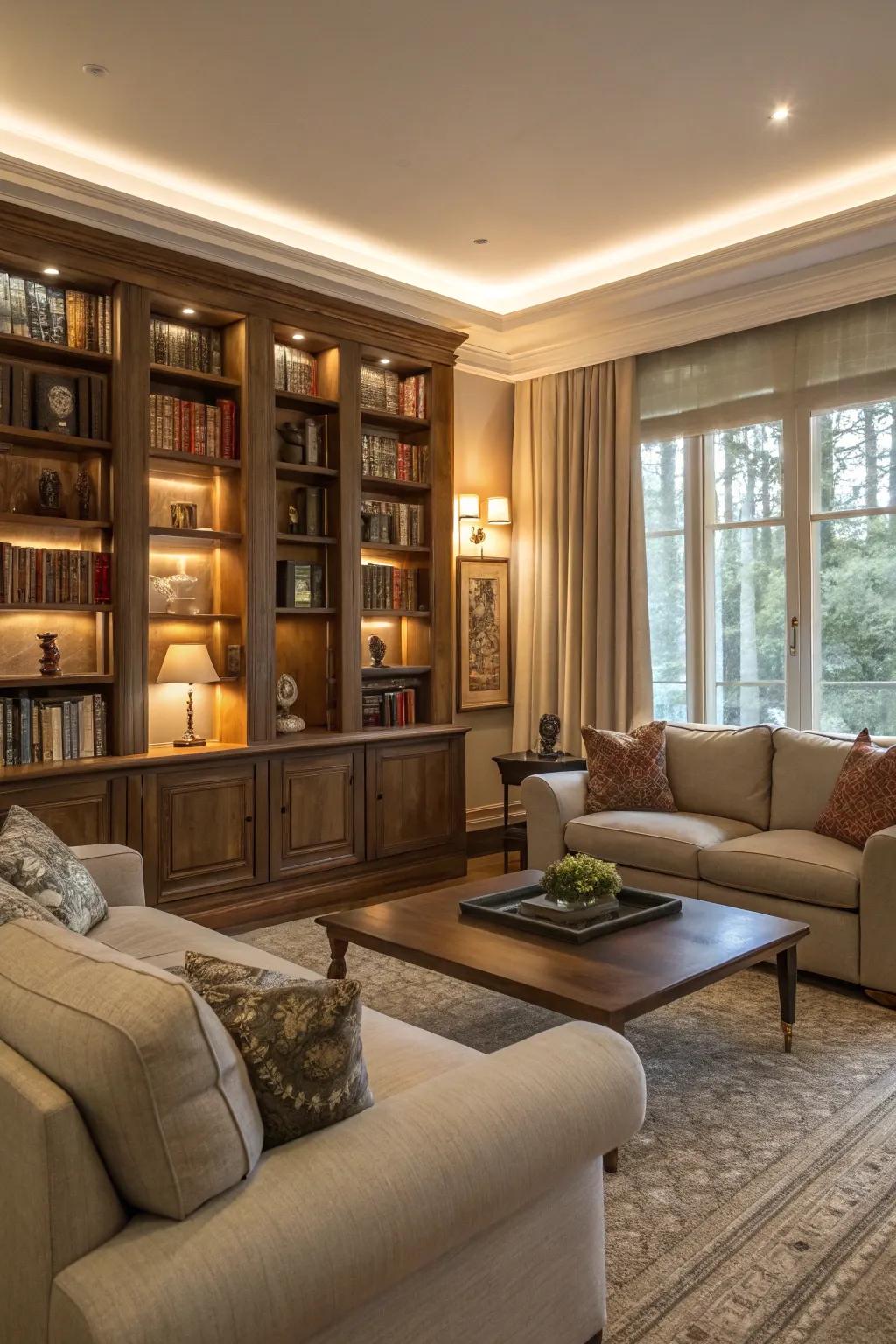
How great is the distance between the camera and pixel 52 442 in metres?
4.03


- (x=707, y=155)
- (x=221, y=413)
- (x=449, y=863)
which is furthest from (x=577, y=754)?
(x=707, y=155)

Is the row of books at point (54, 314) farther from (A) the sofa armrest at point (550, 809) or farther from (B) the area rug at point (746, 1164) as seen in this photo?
(B) the area rug at point (746, 1164)

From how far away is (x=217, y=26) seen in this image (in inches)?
122

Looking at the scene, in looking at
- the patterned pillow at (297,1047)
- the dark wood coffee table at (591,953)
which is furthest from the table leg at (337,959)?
the patterned pillow at (297,1047)

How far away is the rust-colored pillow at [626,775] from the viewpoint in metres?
4.56

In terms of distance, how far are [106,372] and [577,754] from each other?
3.17 m

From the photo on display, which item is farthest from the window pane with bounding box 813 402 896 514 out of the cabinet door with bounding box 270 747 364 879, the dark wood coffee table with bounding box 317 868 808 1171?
the cabinet door with bounding box 270 747 364 879

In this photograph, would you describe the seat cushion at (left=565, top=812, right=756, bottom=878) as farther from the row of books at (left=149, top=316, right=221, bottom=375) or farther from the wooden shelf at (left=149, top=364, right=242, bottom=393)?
the row of books at (left=149, top=316, right=221, bottom=375)

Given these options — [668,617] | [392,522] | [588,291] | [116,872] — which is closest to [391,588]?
[392,522]

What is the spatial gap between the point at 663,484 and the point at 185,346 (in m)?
2.62

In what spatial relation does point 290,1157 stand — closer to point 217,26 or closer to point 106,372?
point 217,26

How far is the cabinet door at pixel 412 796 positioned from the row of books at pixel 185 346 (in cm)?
196

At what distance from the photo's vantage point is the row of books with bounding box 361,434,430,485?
5.25 m

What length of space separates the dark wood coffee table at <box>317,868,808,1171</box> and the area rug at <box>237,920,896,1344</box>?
0.18 metres
